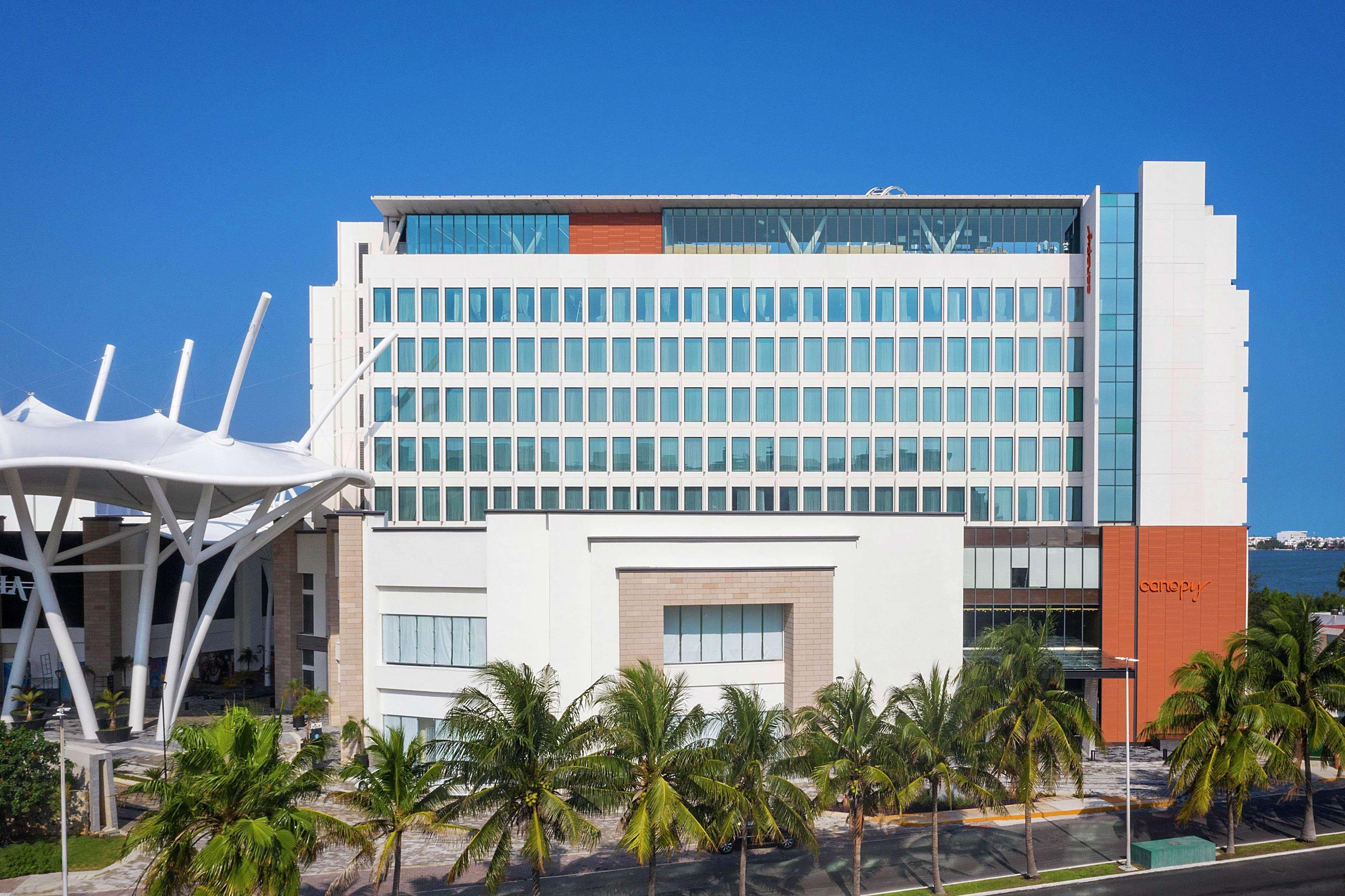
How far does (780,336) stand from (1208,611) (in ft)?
98.7

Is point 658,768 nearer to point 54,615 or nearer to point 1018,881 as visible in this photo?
point 1018,881

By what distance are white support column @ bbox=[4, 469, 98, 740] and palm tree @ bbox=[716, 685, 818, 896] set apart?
1430 inches

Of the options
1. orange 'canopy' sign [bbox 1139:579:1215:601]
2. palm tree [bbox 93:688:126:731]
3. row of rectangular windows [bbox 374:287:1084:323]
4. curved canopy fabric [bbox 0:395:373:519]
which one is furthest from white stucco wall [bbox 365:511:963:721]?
row of rectangular windows [bbox 374:287:1084:323]

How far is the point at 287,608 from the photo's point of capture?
2345 inches

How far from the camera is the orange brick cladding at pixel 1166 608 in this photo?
5862cm

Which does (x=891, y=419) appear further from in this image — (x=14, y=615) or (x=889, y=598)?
(x=14, y=615)

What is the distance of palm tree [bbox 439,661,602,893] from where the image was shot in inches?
1093

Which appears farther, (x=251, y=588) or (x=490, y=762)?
(x=251, y=588)

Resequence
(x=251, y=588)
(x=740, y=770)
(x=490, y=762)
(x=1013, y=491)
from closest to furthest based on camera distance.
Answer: (x=490, y=762) < (x=740, y=770) < (x=1013, y=491) < (x=251, y=588)

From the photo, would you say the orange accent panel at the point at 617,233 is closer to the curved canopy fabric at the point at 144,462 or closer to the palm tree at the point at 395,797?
Answer: the curved canopy fabric at the point at 144,462

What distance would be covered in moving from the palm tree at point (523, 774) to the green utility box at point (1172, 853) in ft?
74.3

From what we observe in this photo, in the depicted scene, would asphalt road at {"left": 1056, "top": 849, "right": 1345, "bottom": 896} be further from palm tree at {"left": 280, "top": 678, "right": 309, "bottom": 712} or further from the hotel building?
palm tree at {"left": 280, "top": 678, "right": 309, "bottom": 712}

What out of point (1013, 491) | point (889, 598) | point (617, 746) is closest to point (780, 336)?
point (1013, 491)

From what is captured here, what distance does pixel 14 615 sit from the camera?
68.5 meters
